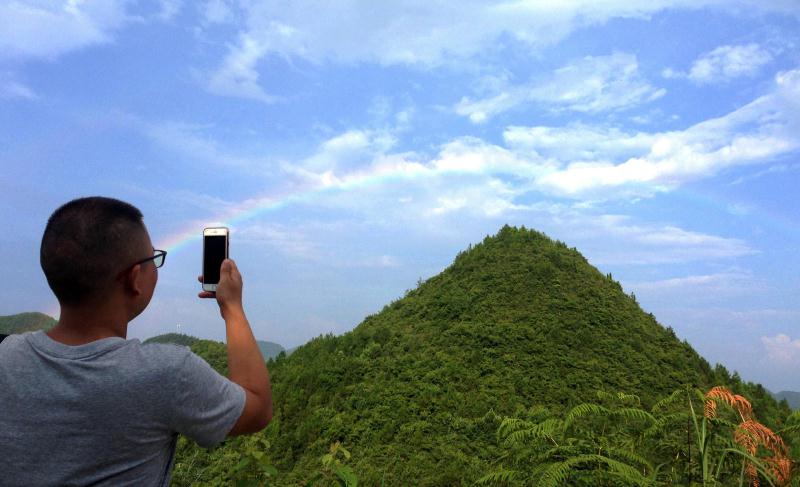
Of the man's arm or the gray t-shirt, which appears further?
the man's arm

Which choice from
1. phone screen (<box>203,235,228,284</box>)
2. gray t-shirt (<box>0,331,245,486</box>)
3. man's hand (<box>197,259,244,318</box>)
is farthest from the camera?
phone screen (<box>203,235,228,284</box>)

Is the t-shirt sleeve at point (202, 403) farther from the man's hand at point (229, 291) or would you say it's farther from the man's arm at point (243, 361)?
the man's hand at point (229, 291)

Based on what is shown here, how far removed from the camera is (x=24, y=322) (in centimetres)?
3122

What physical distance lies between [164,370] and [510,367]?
11.3 meters

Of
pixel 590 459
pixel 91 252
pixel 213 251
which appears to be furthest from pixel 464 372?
pixel 91 252

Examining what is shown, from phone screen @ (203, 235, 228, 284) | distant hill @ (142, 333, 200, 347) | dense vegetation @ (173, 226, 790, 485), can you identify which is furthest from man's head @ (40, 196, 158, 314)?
distant hill @ (142, 333, 200, 347)

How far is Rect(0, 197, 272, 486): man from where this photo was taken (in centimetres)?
195

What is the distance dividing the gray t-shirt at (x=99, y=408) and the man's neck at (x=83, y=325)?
0.06 m

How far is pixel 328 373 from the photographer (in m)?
12.6

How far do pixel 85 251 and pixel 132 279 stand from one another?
0.19 metres

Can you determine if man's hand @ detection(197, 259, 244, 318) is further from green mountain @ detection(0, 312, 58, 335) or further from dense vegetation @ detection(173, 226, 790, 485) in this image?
green mountain @ detection(0, 312, 58, 335)

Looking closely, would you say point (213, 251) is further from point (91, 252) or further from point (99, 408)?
point (99, 408)

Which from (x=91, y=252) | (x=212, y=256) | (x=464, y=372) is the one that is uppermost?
(x=212, y=256)

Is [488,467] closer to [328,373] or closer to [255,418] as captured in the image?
[328,373]
